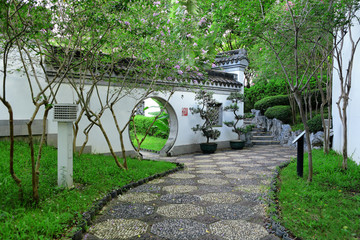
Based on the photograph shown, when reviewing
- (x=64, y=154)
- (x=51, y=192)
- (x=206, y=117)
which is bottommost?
(x=51, y=192)

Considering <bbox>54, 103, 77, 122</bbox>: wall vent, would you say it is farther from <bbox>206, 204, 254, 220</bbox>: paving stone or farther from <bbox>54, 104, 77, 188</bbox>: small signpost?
<bbox>206, 204, 254, 220</bbox>: paving stone

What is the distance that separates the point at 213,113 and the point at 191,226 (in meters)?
6.98

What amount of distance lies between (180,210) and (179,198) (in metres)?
0.53

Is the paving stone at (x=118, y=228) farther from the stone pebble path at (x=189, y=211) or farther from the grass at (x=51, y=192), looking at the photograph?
the grass at (x=51, y=192)

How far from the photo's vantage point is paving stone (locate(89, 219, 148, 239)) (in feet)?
9.18

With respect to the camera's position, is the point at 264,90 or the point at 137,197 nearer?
the point at 137,197

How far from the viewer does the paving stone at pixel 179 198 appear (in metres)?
3.95

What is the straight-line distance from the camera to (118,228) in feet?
9.72

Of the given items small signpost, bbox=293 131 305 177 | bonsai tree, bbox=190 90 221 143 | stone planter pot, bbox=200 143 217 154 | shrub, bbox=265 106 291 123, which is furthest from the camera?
shrub, bbox=265 106 291 123

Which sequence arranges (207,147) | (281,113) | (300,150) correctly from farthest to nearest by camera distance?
(281,113), (207,147), (300,150)

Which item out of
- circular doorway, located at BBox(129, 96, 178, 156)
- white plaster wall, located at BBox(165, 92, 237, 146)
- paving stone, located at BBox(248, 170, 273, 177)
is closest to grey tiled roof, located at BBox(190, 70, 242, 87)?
white plaster wall, located at BBox(165, 92, 237, 146)

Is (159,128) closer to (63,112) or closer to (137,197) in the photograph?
(137,197)

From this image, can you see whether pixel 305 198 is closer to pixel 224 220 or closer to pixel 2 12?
pixel 224 220

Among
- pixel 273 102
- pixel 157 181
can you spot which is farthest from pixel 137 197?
pixel 273 102
